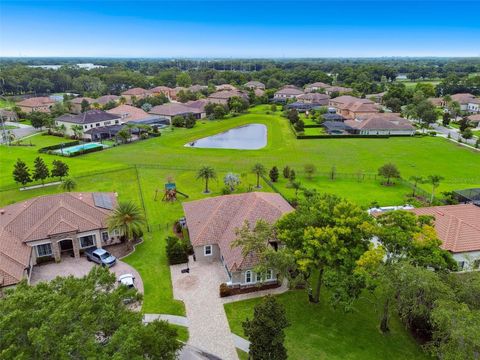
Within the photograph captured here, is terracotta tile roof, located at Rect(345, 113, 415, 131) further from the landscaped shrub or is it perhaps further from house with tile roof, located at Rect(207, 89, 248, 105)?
the landscaped shrub

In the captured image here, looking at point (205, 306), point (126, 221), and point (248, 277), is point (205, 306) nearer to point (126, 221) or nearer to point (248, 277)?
point (248, 277)

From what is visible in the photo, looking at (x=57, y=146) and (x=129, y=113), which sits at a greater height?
(x=129, y=113)

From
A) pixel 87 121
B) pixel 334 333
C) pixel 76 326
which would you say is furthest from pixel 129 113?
pixel 76 326

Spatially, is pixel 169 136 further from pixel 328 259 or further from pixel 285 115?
pixel 328 259

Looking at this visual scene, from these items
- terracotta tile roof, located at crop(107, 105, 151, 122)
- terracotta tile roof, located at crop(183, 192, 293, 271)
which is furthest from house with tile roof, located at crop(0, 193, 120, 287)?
terracotta tile roof, located at crop(107, 105, 151, 122)

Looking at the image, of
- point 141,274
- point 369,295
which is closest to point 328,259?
point 369,295

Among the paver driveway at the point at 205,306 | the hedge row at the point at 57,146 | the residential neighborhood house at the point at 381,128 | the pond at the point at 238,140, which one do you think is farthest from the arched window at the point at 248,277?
the residential neighborhood house at the point at 381,128
